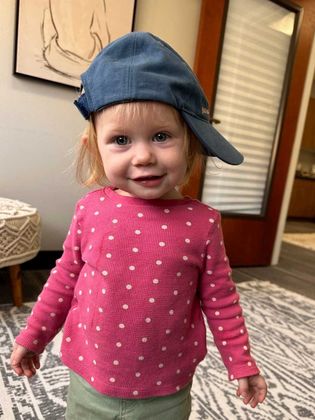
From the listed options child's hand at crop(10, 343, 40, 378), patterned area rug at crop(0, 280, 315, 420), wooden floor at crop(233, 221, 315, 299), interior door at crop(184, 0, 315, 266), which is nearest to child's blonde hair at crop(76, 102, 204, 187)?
child's hand at crop(10, 343, 40, 378)

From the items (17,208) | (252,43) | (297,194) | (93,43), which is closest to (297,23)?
(252,43)

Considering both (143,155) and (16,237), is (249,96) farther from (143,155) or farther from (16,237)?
(143,155)

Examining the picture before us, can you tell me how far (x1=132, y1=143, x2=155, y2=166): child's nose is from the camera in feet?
1.59

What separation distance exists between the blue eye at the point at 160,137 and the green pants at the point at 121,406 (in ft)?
1.21

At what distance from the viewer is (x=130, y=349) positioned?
0.54 m

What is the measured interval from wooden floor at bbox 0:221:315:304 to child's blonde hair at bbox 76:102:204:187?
111 centimetres

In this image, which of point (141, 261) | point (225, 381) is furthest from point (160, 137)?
point (225, 381)

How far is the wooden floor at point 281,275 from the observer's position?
169 cm

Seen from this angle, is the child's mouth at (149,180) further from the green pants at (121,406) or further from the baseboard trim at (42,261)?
the baseboard trim at (42,261)

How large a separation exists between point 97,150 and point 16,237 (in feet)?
3.11

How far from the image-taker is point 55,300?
2.01 ft

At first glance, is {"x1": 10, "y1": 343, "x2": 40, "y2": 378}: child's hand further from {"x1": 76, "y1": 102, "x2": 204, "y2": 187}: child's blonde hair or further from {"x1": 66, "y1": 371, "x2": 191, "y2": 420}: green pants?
{"x1": 76, "y1": 102, "x2": 204, "y2": 187}: child's blonde hair

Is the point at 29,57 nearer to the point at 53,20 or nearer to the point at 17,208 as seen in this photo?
the point at 53,20

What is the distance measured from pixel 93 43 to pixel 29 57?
0.32 metres
